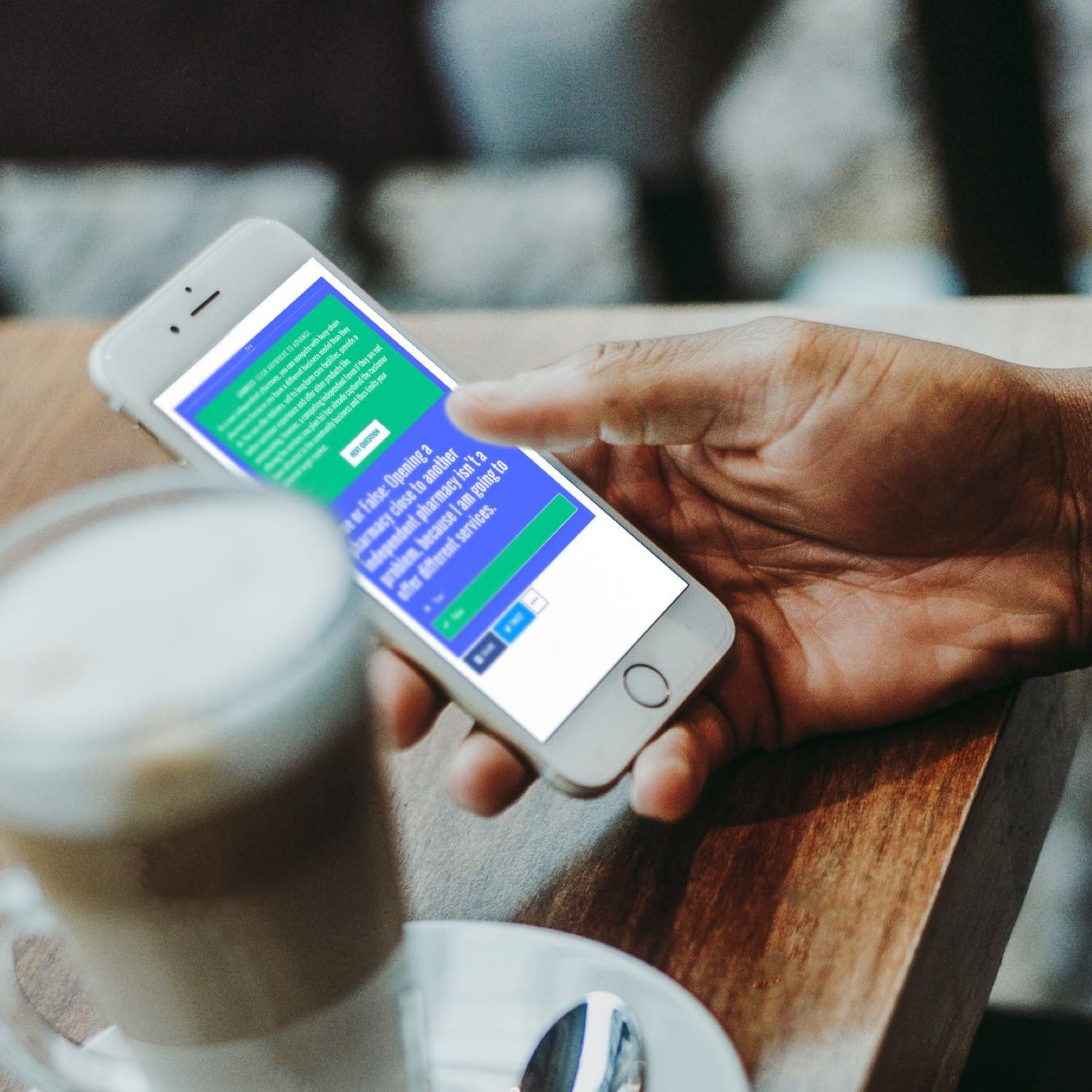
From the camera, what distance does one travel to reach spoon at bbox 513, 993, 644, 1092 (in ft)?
1.24

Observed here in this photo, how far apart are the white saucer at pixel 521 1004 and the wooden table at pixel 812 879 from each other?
0.5 inches

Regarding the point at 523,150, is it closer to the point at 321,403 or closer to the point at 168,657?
the point at 321,403

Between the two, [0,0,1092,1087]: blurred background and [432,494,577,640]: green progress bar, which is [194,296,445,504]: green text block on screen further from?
[0,0,1092,1087]: blurred background

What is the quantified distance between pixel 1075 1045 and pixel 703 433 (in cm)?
37

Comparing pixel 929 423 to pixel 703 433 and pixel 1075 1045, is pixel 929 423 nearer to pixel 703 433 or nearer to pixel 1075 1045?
pixel 703 433

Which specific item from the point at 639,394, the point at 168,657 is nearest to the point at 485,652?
the point at 639,394

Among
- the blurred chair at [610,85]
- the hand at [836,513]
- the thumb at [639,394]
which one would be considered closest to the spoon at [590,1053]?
the hand at [836,513]

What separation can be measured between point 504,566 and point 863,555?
0.17 metres

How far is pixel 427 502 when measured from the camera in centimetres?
55

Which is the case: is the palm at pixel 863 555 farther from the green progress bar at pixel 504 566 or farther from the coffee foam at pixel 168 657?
the coffee foam at pixel 168 657

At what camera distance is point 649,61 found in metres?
1.47

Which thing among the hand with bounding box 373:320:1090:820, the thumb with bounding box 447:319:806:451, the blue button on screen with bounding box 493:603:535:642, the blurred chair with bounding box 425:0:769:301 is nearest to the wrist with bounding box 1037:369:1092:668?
the hand with bounding box 373:320:1090:820

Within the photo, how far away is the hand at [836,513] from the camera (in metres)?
0.52

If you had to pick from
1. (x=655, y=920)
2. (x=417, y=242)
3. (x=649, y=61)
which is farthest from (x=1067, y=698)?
(x=417, y=242)
